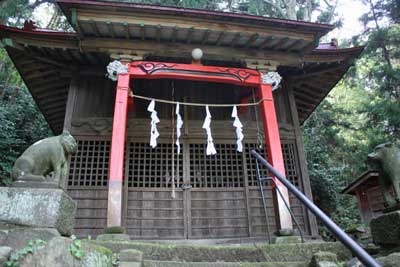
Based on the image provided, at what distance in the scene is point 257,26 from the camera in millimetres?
6727

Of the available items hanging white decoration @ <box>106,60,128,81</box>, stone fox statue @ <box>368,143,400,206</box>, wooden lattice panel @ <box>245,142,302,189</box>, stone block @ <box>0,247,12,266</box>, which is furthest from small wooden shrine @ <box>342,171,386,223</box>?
stone block @ <box>0,247,12,266</box>

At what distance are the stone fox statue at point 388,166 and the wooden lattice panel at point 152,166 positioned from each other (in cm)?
447

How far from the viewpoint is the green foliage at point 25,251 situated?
2709mm

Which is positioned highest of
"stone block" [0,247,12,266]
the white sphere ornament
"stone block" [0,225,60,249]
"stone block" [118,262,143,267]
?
the white sphere ornament

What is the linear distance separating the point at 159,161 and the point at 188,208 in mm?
1426

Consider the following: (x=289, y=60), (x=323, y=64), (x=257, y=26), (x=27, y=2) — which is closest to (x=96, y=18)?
(x=257, y=26)

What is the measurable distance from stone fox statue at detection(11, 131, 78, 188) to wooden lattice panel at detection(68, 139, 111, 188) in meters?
3.28

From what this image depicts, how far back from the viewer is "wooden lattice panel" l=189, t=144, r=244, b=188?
7691 millimetres

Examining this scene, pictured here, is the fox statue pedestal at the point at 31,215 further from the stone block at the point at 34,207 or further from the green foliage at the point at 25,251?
the green foliage at the point at 25,251

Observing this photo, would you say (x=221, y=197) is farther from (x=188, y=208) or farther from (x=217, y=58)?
(x=217, y=58)

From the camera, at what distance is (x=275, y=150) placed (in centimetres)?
643

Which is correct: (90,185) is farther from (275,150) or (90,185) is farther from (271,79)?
(271,79)

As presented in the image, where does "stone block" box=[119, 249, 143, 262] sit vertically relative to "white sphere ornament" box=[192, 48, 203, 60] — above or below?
below

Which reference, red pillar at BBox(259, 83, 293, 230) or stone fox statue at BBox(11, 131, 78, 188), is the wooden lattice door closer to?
red pillar at BBox(259, 83, 293, 230)
